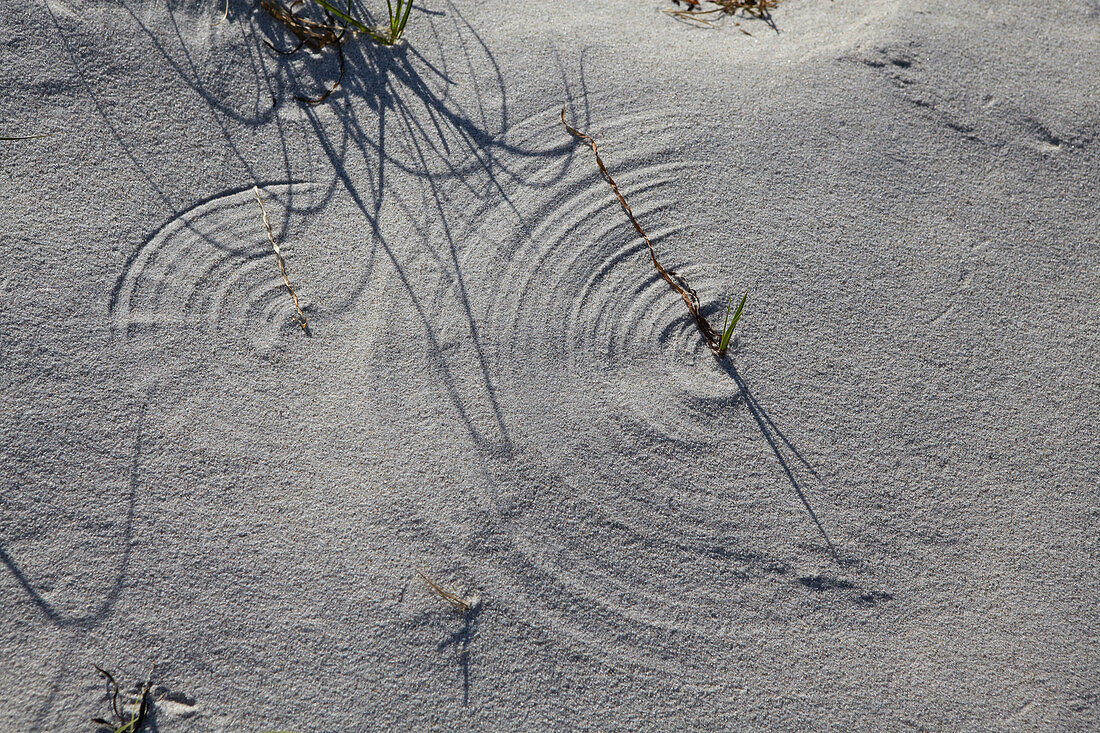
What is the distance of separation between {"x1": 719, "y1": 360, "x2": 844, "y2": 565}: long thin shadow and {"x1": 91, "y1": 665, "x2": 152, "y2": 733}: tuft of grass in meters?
1.53

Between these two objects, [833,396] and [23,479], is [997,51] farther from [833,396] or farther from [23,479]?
[23,479]

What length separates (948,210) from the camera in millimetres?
1767

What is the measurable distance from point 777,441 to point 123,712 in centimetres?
160

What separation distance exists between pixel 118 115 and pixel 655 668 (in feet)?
6.59

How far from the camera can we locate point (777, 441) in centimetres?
159

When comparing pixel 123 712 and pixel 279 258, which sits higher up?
pixel 279 258

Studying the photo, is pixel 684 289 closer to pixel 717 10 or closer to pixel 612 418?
pixel 612 418

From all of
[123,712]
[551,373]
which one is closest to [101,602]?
[123,712]

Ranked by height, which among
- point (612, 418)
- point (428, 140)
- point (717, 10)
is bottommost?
point (612, 418)

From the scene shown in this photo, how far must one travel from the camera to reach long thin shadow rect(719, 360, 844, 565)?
1.53 m

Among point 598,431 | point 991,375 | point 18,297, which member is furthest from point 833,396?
point 18,297

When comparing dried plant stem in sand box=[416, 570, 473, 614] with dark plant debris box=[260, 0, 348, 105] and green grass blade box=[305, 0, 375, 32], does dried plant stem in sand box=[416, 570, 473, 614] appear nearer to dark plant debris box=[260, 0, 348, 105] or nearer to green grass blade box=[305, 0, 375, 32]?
dark plant debris box=[260, 0, 348, 105]

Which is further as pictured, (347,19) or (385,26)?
(385,26)

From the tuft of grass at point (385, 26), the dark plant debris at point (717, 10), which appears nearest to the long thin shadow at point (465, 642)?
the tuft of grass at point (385, 26)
